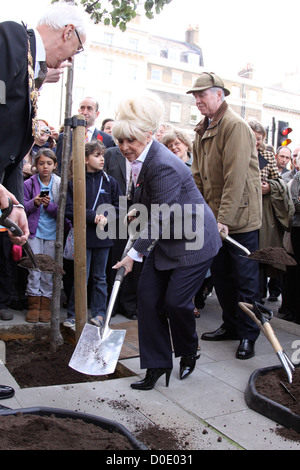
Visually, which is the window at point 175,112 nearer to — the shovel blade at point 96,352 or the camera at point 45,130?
the camera at point 45,130

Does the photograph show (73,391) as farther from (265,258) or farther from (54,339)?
(265,258)

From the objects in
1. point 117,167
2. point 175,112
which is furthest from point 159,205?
point 175,112

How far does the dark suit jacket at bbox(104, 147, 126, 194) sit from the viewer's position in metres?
6.20

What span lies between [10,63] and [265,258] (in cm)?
255

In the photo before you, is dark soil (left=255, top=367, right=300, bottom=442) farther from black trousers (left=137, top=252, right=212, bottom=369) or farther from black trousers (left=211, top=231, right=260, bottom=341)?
black trousers (left=211, top=231, right=260, bottom=341)

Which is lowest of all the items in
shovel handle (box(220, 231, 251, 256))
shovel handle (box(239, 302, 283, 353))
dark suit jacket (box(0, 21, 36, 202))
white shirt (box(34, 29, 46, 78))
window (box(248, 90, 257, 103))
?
shovel handle (box(239, 302, 283, 353))

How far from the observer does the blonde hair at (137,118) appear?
11.1 ft

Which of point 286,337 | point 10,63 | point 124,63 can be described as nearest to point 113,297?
point 10,63

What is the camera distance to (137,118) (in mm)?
3395

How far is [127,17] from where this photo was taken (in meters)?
5.13

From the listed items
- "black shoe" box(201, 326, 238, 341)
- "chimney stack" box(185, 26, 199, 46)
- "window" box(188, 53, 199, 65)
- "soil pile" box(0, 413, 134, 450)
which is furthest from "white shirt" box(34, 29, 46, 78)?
"chimney stack" box(185, 26, 199, 46)

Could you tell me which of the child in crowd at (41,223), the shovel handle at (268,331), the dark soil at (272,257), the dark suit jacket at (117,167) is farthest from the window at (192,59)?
the shovel handle at (268,331)

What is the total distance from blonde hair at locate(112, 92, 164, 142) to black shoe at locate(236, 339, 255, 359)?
80.3 inches

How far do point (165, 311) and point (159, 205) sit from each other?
0.77m
